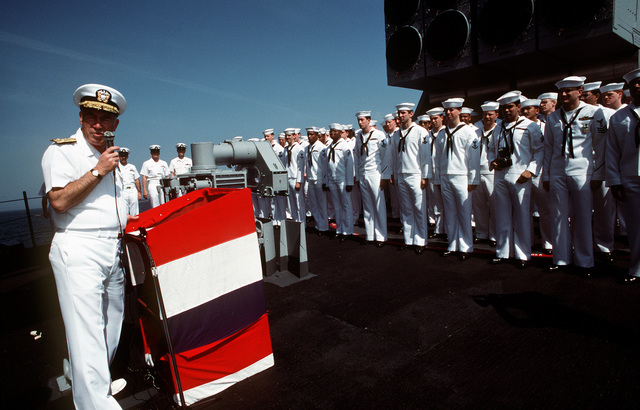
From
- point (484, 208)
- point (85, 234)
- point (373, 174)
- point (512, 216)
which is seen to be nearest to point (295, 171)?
point (373, 174)

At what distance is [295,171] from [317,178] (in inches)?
35.0

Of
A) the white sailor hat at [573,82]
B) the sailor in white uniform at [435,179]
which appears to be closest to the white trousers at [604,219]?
the white sailor hat at [573,82]

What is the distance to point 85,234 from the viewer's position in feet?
6.81

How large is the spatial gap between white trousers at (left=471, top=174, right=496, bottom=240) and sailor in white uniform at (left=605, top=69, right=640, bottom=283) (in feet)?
6.63

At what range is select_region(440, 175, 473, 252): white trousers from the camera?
545cm

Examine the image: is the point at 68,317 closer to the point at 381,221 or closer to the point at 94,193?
the point at 94,193

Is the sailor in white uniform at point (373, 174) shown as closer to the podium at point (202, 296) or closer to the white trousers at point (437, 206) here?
the white trousers at point (437, 206)

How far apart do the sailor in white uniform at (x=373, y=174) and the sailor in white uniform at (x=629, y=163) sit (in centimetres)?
316

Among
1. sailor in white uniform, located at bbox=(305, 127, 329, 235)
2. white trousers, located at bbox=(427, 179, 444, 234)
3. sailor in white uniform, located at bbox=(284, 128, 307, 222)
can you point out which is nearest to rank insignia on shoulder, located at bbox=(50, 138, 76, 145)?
white trousers, located at bbox=(427, 179, 444, 234)

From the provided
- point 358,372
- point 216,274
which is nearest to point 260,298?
point 216,274

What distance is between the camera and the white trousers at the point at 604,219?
4914mm

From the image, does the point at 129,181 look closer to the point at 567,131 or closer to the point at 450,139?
the point at 450,139

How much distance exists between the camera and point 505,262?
16.7 ft

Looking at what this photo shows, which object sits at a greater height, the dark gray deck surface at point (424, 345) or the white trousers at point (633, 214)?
the white trousers at point (633, 214)
